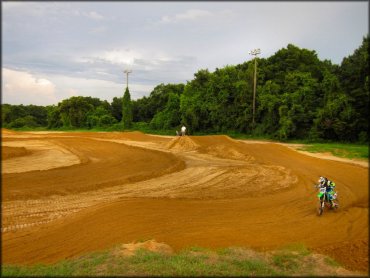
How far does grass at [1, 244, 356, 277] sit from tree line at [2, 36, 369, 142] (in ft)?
36.6

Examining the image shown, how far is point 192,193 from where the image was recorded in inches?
508

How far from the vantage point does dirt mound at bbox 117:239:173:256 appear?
6641mm

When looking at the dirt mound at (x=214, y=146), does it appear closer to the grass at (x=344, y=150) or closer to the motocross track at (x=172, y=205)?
the motocross track at (x=172, y=205)

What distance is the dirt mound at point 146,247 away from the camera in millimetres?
6641

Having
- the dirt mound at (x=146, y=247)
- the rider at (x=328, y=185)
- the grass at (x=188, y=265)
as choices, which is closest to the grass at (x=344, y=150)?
the rider at (x=328, y=185)

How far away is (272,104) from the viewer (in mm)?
35188

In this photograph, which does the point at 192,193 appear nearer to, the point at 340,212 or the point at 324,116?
the point at 340,212

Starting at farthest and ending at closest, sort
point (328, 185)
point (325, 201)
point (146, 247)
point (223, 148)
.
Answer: point (223, 148), point (325, 201), point (328, 185), point (146, 247)

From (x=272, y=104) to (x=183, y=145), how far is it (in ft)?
43.7

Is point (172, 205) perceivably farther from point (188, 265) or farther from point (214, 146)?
point (214, 146)

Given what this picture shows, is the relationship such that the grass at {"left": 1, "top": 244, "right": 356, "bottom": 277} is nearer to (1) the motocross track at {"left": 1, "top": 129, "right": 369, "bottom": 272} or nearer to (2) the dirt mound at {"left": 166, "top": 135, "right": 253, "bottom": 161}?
(1) the motocross track at {"left": 1, "top": 129, "right": 369, "bottom": 272}

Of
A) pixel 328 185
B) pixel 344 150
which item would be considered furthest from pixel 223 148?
pixel 328 185

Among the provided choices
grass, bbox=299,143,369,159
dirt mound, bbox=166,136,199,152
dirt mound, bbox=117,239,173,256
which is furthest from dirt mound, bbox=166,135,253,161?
dirt mound, bbox=117,239,173,256

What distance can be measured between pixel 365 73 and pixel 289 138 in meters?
11.1
